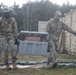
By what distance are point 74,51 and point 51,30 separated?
9042mm

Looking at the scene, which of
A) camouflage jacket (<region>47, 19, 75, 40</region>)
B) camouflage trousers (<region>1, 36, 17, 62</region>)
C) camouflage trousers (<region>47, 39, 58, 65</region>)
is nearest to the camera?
camouflage trousers (<region>1, 36, 17, 62</region>)

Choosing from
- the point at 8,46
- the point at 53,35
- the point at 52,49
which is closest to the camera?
the point at 8,46

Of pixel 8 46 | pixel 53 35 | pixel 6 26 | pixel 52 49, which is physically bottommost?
pixel 52 49

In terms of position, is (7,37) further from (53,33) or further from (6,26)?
(53,33)

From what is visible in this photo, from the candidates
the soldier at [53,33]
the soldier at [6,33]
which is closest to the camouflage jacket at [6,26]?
the soldier at [6,33]

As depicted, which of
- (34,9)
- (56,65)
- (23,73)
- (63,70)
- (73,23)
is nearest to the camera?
(23,73)

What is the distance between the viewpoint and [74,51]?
62.6 ft

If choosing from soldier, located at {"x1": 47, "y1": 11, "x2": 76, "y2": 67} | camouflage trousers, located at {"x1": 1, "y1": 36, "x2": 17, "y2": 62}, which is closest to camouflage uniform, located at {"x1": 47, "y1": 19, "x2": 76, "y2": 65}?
soldier, located at {"x1": 47, "y1": 11, "x2": 76, "y2": 67}

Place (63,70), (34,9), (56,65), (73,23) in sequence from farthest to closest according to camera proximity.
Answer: (34,9) < (73,23) < (56,65) < (63,70)

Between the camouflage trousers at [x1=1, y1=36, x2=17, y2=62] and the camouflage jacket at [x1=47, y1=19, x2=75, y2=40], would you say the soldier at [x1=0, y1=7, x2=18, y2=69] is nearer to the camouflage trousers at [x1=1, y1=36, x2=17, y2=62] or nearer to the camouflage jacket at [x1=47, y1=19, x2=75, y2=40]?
the camouflage trousers at [x1=1, y1=36, x2=17, y2=62]

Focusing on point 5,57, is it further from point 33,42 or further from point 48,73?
point 33,42

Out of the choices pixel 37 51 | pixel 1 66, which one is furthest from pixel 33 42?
pixel 1 66

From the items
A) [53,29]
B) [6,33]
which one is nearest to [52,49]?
[53,29]

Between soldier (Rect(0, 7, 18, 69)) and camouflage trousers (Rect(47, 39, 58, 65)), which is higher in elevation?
soldier (Rect(0, 7, 18, 69))
